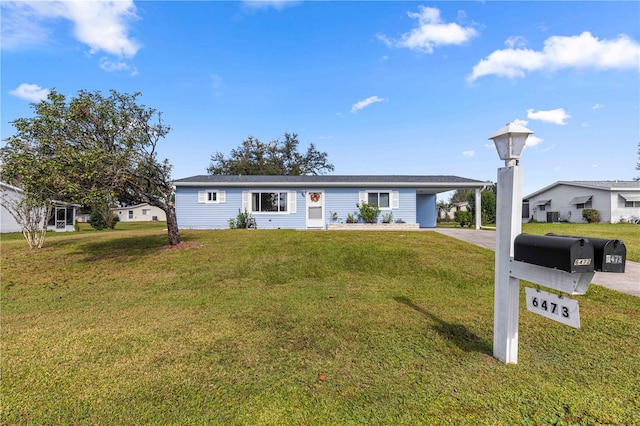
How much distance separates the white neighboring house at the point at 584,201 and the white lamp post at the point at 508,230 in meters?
26.4

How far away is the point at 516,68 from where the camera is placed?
11.9 metres

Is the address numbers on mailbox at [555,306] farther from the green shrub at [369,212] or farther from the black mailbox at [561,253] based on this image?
the green shrub at [369,212]

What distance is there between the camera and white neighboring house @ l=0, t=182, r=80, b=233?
60.6 feet

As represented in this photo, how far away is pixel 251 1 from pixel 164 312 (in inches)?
425

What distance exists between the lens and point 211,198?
1622 centimetres

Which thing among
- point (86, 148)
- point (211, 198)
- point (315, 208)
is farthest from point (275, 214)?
point (86, 148)

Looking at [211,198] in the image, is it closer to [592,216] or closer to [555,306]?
[555,306]

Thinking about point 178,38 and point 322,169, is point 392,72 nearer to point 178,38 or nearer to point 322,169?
point 178,38

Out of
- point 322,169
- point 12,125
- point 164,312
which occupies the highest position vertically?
point 322,169

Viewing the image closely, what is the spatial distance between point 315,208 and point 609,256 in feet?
47.2

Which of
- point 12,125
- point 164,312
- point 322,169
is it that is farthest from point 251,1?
point 322,169

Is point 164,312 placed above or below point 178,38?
below

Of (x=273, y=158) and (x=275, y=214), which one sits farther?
(x=273, y=158)

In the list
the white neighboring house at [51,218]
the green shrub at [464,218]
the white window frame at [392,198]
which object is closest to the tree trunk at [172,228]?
the white window frame at [392,198]
